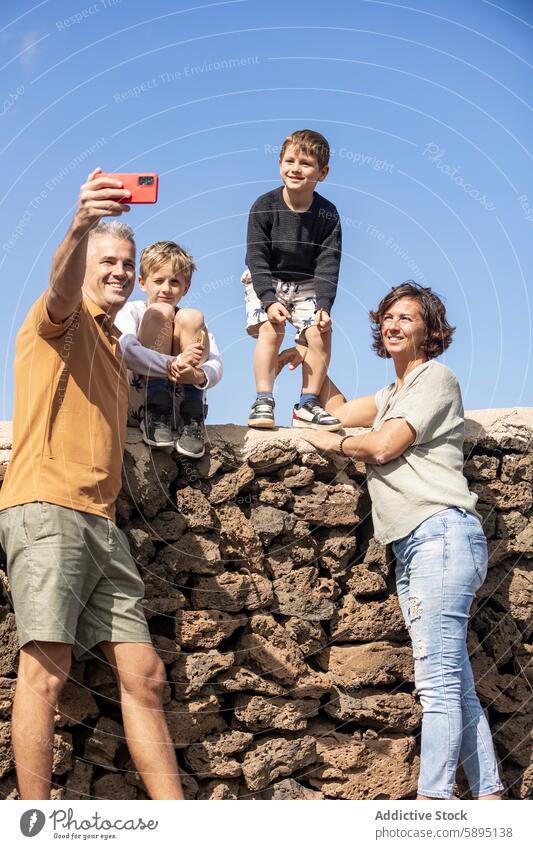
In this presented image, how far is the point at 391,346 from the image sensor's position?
5.28 metres

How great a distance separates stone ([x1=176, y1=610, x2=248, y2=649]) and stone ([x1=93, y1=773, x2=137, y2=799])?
71 cm

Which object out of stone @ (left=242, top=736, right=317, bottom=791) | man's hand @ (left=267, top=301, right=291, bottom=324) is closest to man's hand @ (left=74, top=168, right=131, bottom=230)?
man's hand @ (left=267, top=301, right=291, bottom=324)

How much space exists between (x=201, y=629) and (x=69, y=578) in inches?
37.6

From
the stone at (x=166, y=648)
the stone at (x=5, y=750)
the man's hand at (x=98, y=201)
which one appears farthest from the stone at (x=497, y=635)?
the man's hand at (x=98, y=201)

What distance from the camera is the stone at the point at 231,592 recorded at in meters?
5.14

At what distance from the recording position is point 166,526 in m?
5.16

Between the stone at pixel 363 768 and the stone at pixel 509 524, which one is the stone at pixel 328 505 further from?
the stone at pixel 363 768

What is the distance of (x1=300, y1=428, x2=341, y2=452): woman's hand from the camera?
532 cm

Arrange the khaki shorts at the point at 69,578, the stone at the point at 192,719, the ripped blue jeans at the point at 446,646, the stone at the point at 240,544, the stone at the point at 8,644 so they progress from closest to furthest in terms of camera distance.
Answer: the khaki shorts at the point at 69,578 → the ripped blue jeans at the point at 446,646 → the stone at the point at 8,644 → the stone at the point at 192,719 → the stone at the point at 240,544

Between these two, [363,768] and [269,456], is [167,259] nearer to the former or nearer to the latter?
[269,456]

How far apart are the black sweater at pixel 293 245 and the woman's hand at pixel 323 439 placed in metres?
0.75

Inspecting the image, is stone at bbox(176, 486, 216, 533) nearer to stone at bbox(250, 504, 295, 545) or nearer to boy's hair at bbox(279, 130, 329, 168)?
stone at bbox(250, 504, 295, 545)

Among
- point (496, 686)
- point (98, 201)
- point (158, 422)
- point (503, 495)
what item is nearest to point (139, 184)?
point (98, 201)

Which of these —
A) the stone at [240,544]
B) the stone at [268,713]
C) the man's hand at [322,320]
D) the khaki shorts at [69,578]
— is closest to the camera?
the khaki shorts at [69,578]
